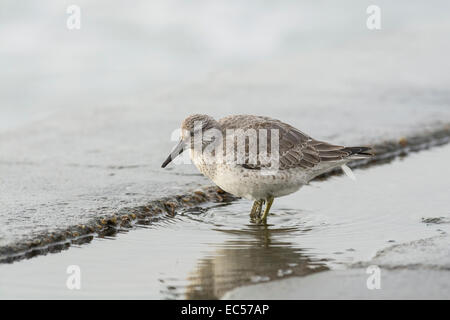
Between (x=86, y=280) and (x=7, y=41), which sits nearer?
(x=86, y=280)

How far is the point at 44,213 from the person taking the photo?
20.9 feet

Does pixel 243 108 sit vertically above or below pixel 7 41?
below

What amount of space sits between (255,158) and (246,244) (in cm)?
95

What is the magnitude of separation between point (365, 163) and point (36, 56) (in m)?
7.17

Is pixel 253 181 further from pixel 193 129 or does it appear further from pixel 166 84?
pixel 166 84

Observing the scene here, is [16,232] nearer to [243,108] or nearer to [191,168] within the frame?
[191,168]

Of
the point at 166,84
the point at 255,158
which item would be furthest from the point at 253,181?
the point at 166,84

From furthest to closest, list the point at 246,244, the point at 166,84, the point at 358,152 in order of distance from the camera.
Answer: the point at 166,84 → the point at 358,152 → the point at 246,244

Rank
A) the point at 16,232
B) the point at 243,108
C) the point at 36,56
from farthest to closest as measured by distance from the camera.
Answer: the point at 36,56 → the point at 243,108 → the point at 16,232

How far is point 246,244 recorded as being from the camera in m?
5.98

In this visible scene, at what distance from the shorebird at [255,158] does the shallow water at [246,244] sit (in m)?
0.29

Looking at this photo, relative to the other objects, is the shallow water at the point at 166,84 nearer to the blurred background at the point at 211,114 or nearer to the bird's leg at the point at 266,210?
the blurred background at the point at 211,114
